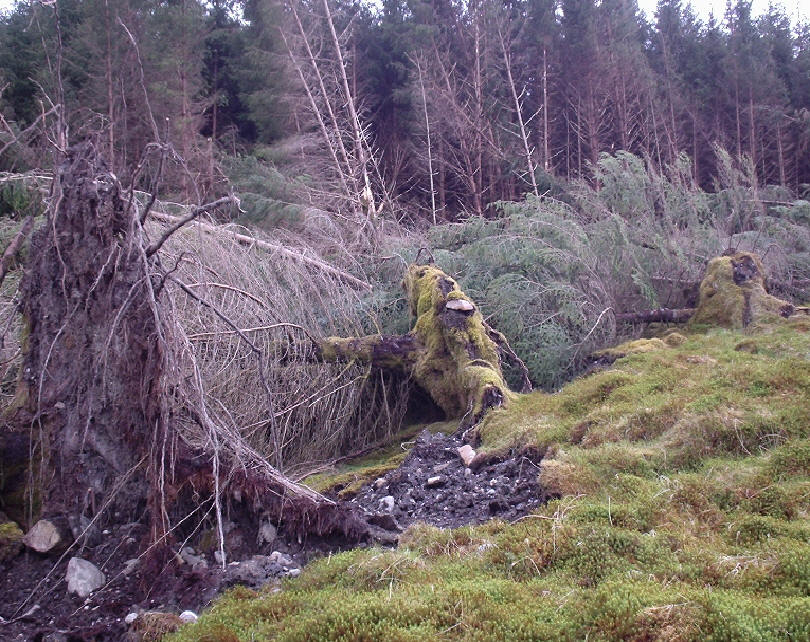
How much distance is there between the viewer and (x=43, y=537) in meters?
4.02

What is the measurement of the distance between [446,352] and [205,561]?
3.13 m

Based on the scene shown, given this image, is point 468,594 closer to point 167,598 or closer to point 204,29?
point 167,598

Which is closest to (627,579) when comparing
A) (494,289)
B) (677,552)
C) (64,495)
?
(677,552)

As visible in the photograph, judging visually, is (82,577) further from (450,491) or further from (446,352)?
(446,352)

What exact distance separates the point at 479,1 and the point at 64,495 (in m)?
20.8

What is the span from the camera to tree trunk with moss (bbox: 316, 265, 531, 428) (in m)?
5.90

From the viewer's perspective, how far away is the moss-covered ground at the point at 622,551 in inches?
104

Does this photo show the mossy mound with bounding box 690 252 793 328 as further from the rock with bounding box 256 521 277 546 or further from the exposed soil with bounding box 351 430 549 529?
the rock with bounding box 256 521 277 546

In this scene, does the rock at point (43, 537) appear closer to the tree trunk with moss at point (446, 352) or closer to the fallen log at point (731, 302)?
the tree trunk with moss at point (446, 352)

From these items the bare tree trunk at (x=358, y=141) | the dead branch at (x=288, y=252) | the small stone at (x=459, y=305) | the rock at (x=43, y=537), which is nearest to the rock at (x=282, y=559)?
the rock at (x=43, y=537)

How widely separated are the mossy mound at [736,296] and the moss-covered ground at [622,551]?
2.64 m

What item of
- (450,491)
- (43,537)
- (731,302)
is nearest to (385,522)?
(450,491)

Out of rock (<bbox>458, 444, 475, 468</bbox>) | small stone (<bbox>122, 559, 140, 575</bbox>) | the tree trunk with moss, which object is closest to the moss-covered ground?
rock (<bbox>458, 444, 475, 468</bbox>)

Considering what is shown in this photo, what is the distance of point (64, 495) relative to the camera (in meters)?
4.11
